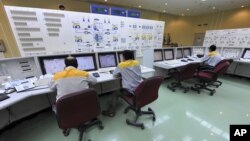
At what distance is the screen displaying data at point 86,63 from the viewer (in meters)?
1.97

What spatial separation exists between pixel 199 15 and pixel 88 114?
34.3ft

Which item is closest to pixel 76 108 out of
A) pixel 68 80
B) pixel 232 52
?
pixel 68 80

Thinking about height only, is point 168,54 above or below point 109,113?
above

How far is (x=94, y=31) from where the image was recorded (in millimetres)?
3189

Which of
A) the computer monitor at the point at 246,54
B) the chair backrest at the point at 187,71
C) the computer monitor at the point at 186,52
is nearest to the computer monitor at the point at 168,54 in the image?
the computer monitor at the point at 186,52

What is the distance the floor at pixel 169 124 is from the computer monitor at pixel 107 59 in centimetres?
84

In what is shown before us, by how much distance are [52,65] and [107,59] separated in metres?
0.91

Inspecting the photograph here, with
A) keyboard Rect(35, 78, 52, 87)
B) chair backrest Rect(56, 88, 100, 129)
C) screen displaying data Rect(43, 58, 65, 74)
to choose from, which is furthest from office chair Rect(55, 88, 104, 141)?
screen displaying data Rect(43, 58, 65, 74)

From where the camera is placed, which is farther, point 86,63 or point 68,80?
point 86,63

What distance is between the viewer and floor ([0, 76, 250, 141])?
1.60 m

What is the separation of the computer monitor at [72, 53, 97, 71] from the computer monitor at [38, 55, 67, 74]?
26cm

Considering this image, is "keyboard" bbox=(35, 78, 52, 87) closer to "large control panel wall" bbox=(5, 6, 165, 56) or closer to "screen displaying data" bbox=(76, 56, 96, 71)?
"screen displaying data" bbox=(76, 56, 96, 71)

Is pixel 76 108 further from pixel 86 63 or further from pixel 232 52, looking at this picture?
pixel 232 52

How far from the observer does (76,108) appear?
1.17 meters
